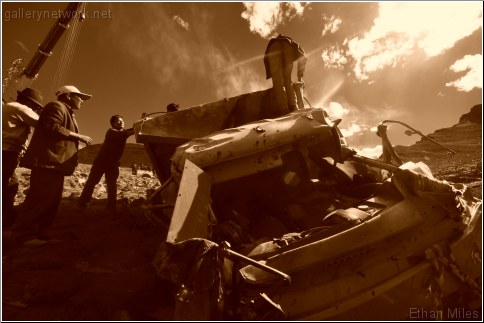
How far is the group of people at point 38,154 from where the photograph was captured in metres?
3.58

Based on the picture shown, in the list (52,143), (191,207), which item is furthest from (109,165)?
(191,207)

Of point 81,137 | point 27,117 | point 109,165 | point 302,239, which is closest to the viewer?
point 302,239

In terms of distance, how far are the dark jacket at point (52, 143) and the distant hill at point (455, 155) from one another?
4.63 m

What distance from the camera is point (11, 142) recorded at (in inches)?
148

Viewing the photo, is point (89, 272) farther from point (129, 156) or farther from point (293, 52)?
point (129, 156)

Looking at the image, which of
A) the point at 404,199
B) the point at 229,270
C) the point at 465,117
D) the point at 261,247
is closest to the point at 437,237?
the point at 404,199

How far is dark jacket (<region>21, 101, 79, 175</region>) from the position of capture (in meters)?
3.63

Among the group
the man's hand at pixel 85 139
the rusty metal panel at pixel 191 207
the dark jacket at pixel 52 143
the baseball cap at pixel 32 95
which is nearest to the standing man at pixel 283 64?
the rusty metal panel at pixel 191 207

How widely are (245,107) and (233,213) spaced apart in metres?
1.49

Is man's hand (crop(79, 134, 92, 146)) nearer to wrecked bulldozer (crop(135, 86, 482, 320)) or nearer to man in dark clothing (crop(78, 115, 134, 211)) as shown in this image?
man in dark clothing (crop(78, 115, 134, 211))

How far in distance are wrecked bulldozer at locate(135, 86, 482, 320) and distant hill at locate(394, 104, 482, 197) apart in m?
2.52

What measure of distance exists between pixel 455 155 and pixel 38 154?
9.27m

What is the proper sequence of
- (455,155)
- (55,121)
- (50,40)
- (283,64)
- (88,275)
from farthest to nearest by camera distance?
(455,155), (50,40), (55,121), (283,64), (88,275)

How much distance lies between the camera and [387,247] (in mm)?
2010
